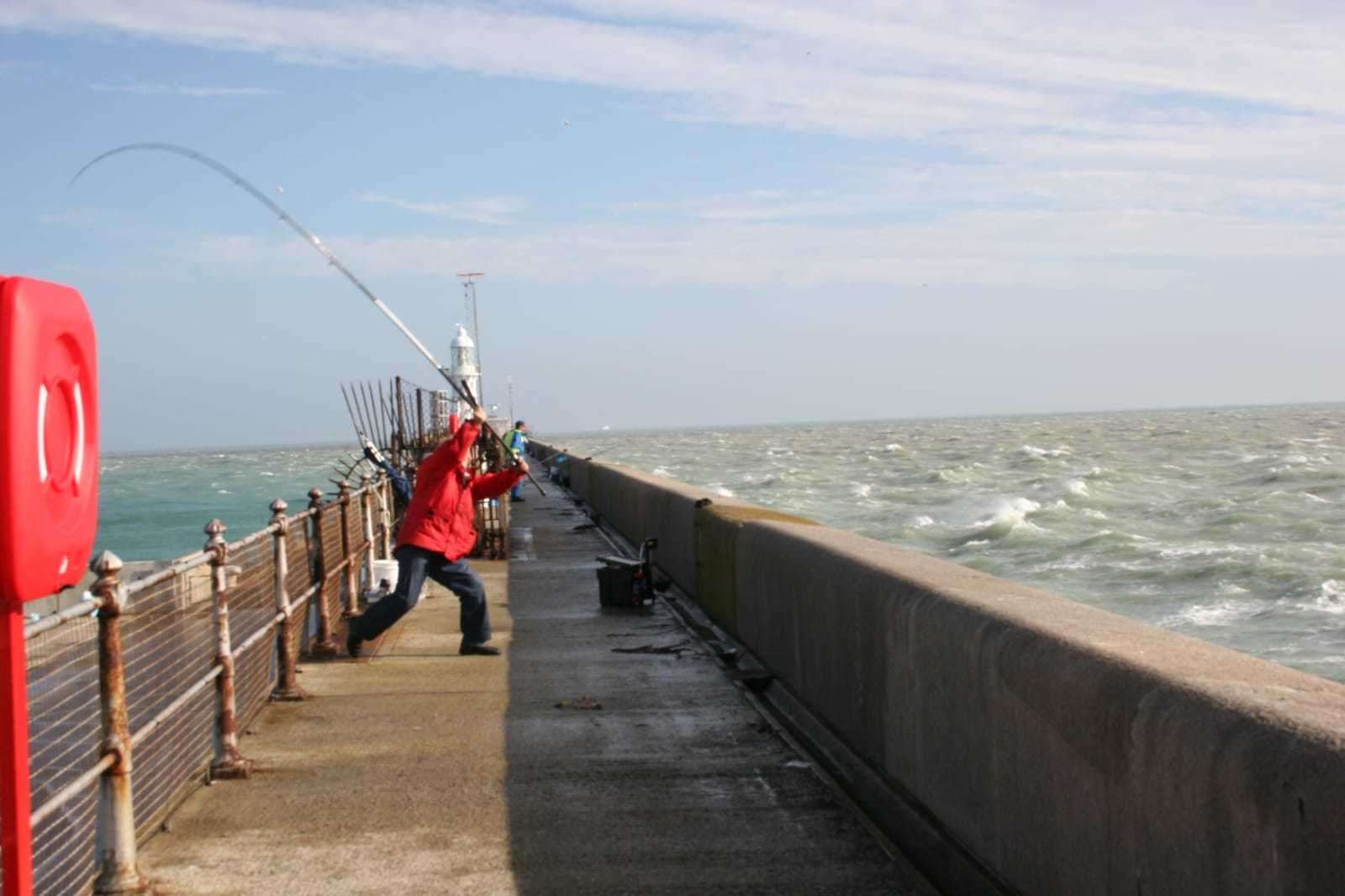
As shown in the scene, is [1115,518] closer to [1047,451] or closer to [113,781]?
[113,781]

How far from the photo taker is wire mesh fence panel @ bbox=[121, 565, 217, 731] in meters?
8.30

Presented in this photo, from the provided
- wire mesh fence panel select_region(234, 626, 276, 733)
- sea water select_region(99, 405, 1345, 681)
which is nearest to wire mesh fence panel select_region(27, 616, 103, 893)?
wire mesh fence panel select_region(234, 626, 276, 733)

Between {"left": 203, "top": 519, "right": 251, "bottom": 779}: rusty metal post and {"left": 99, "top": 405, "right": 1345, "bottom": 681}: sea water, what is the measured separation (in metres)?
13.7

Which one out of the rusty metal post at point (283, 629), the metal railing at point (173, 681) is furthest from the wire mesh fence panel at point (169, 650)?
the rusty metal post at point (283, 629)

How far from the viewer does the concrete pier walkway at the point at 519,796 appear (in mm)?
6480

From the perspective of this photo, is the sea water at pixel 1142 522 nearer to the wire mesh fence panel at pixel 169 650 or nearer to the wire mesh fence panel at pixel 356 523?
the wire mesh fence panel at pixel 356 523

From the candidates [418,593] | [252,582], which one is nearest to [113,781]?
[418,593]

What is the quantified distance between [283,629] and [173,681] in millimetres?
869

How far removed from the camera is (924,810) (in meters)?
6.92

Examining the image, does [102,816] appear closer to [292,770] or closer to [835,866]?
[292,770]

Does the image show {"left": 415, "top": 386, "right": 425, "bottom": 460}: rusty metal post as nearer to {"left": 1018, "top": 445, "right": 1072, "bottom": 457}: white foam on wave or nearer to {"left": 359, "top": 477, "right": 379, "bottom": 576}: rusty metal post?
{"left": 359, "top": 477, "right": 379, "bottom": 576}: rusty metal post

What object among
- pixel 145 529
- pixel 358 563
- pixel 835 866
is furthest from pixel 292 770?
pixel 145 529

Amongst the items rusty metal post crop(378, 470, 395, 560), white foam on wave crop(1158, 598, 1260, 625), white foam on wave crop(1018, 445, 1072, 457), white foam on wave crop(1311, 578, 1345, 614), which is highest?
rusty metal post crop(378, 470, 395, 560)

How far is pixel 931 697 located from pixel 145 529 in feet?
258
